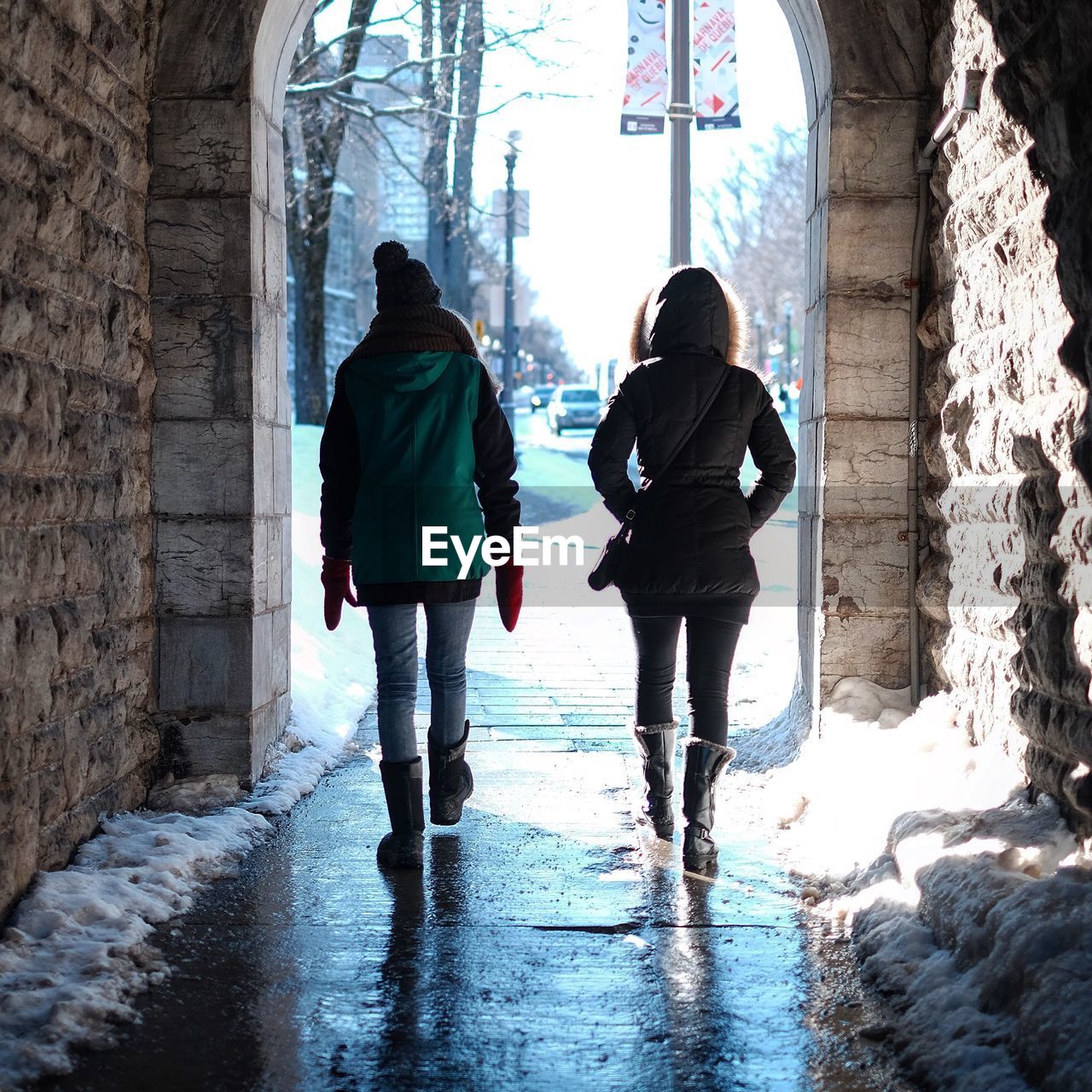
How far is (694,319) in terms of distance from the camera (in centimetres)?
471

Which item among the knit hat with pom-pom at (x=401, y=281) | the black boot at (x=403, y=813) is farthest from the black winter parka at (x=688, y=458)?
the black boot at (x=403, y=813)

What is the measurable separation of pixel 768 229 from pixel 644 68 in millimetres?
39872

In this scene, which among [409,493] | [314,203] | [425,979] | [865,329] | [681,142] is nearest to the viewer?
[425,979]

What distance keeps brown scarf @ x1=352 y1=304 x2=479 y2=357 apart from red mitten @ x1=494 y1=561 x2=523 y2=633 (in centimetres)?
76

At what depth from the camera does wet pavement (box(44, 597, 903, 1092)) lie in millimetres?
3182

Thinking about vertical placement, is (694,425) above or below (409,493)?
above

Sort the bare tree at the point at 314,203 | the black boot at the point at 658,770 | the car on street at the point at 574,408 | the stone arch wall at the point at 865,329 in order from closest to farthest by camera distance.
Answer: the black boot at the point at 658,770
the stone arch wall at the point at 865,329
the bare tree at the point at 314,203
the car on street at the point at 574,408

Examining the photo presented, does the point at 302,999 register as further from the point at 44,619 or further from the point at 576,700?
the point at 576,700

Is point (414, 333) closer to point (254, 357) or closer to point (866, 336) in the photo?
point (254, 357)

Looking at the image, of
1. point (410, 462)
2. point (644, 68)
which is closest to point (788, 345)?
point (644, 68)

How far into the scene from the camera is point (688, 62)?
11312 millimetres

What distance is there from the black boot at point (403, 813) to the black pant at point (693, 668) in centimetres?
81

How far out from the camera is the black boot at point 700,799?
4.77 metres

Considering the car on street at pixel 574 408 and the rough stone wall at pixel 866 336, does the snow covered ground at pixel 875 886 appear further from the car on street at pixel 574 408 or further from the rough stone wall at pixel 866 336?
the car on street at pixel 574 408
